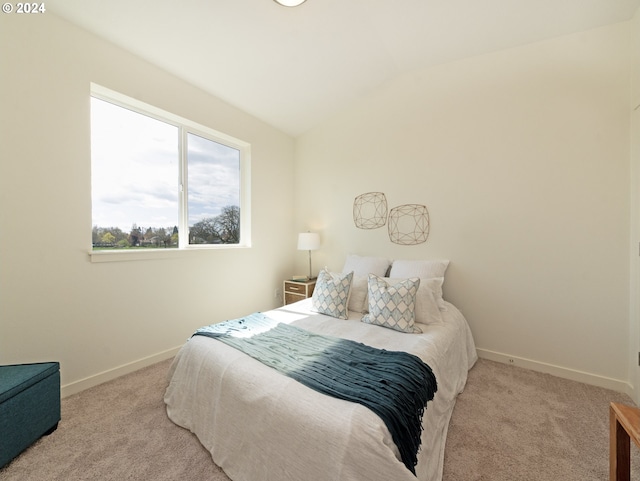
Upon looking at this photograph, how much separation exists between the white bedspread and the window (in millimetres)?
1332

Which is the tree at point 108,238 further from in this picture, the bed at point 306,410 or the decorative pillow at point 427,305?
the decorative pillow at point 427,305

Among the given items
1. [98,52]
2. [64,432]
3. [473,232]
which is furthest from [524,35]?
[64,432]

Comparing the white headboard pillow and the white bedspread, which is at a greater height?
the white headboard pillow

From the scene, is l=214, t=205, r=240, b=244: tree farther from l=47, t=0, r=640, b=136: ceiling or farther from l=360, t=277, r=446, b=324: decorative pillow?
l=360, t=277, r=446, b=324: decorative pillow

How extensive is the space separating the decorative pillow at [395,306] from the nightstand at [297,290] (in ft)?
4.10

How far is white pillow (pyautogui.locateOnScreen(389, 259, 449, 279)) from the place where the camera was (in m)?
2.67

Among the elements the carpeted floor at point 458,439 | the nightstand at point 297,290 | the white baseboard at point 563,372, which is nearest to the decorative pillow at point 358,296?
the nightstand at point 297,290

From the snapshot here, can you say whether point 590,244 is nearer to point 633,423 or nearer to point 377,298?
point 633,423

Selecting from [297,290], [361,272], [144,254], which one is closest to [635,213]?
[361,272]

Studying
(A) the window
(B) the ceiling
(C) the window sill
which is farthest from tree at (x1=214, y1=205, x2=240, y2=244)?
(B) the ceiling

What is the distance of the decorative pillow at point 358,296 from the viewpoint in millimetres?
2516

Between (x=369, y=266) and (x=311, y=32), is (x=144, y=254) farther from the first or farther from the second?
(x=311, y=32)

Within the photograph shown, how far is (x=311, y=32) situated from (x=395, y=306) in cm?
240

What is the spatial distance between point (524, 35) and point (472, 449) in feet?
10.5
